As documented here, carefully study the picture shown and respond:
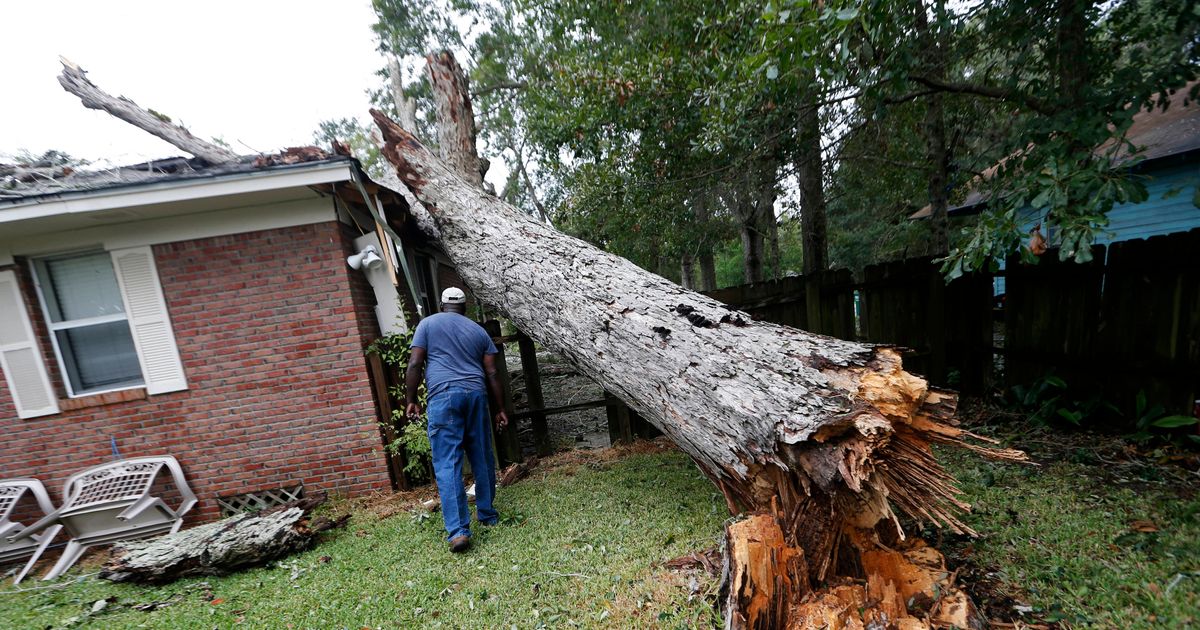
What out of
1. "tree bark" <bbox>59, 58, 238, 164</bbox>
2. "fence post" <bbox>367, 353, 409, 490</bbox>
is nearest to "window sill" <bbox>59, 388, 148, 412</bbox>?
"fence post" <bbox>367, 353, 409, 490</bbox>

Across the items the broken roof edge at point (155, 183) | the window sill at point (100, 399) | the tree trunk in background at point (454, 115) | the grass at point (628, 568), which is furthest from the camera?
the tree trunk in background at point (454, 115)

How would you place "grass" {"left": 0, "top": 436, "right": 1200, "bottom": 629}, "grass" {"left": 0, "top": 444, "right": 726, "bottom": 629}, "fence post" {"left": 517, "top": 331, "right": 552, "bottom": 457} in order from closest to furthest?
"grass" {"left": 0, "top": 436, "right": 1200, "bottom": 629} → "grass" {"left": 0, "top": 444, "right": 726, "bottom": 629} → "fence post" {"left": 517, "top": 331, "right": 552, "bottom": 457}

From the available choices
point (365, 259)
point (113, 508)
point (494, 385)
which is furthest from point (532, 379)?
point (113, 508)

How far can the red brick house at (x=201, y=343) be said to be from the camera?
3.68m

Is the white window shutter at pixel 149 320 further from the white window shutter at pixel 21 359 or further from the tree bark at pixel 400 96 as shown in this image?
the tree bark at pixel 400 96

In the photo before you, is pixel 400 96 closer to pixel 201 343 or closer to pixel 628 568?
pixel 201 343

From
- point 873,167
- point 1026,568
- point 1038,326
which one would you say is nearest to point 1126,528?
point 1026,568

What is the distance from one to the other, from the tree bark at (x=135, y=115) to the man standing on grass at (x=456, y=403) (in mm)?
3919

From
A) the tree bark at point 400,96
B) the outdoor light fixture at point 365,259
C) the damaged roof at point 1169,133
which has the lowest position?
the outdoor light fixture at point 365,259

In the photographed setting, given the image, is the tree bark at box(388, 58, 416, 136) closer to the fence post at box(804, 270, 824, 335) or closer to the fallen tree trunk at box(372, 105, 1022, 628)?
the fallen tree trunk at box(372, 105, 1022, 628)

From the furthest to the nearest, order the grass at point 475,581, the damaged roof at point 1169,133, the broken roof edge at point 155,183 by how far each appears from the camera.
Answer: the damaged roof at point 1169,133 → the broken roof edge at point 155,183 → the grass at point 475,581

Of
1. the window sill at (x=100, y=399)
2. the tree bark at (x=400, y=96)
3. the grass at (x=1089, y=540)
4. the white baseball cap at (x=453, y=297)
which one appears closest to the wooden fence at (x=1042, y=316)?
the grass at (x=1089, y=540)

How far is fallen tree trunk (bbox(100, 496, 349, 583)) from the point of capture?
2.82 m

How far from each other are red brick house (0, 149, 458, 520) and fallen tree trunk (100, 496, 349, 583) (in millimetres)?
803
